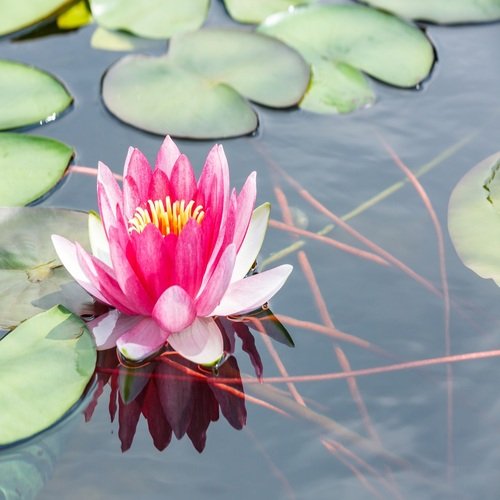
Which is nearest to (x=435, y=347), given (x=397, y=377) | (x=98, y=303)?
(x=397, y=377)

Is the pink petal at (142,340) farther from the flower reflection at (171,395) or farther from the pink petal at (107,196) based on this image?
the pink petal at (107,196)

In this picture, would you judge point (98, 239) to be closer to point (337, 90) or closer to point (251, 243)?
point (251, 243)

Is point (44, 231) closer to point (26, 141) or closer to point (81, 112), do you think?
point (26, 141)

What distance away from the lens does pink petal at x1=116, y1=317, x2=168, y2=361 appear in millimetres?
1720

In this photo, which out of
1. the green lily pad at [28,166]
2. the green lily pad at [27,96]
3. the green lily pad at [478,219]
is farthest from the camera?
the green lily pad at [27,96]

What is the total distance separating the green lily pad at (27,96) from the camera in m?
2.35

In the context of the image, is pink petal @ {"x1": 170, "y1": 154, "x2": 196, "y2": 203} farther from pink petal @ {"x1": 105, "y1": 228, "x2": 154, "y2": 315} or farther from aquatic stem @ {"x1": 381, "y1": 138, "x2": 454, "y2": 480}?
aquatic stem @ {"x1": 381, "y1": 138, "x2": 454, "y2": 480}

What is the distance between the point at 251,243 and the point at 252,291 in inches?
4.8

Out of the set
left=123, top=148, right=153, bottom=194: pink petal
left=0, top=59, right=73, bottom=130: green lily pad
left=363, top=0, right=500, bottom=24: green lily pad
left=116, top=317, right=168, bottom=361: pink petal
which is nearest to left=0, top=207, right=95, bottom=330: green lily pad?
left=116, top=317, right=168, bottom=361: pink petal

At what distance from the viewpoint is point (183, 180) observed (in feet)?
5.82

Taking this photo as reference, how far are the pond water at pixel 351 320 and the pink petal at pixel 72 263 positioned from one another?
209 millimetres

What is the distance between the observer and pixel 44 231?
1.94 m

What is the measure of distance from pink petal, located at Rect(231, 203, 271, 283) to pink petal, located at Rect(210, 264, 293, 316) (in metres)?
0.03

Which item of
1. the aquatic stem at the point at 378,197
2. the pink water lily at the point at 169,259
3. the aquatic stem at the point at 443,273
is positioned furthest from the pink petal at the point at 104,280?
the aquatic stem at the point at 443,273
